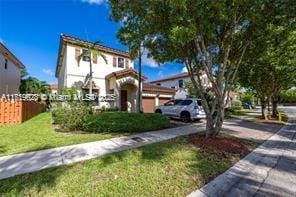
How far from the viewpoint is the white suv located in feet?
56.1

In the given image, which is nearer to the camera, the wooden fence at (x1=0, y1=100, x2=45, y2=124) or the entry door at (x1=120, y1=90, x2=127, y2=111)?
the wooden fence at (x1=0, y1=100, x2=45, y2=124)

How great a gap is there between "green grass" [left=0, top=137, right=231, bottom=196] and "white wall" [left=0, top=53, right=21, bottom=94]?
19266 millimetres

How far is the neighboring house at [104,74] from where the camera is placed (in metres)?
18.6

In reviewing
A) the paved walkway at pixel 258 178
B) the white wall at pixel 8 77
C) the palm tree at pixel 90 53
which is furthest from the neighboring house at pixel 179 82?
the paved walkway at pixel 258 178

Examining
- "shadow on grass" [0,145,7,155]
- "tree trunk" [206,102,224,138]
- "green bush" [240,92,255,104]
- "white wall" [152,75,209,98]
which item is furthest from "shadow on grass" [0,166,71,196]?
"green bush" [240,92,255,104]

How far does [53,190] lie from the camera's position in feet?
14.7

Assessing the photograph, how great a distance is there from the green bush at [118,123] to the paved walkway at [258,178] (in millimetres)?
5683

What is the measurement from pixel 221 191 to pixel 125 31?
8.11 m

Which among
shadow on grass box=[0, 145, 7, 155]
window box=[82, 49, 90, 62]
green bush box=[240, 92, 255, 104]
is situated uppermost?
window box=[82, 49, 90, 62]

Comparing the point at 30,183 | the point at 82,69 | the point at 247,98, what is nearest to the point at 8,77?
the point at 82,69

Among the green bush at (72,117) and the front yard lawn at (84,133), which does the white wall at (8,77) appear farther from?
the green bush at (72,117)

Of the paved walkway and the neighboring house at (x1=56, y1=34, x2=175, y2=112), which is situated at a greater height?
the neighboring house at (x1=56, y1=34, x2=175, y2=112)

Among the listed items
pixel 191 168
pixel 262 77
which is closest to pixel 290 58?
pixel 262 77

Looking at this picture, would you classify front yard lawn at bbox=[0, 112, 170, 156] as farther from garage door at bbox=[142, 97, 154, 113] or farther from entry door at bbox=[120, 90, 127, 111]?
garage door at bbox=[142, 97, 154, 113]
